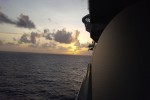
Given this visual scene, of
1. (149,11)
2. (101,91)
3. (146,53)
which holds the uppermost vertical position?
(149,11)

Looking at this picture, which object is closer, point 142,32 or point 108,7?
point 142,32

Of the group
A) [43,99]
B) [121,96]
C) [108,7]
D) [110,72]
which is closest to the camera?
[121,96]

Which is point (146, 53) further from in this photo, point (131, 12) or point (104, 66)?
point (104, 66)

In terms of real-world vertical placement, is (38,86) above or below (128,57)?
below

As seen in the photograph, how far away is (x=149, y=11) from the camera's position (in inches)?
180

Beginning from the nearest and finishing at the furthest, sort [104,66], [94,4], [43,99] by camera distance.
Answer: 1. [104,66]
2. [94,4]
3. [43,99]

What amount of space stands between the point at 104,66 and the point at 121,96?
1643 millimetres

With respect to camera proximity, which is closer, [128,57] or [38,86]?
[128,57]

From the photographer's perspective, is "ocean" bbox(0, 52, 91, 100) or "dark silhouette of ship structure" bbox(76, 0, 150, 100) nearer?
"dark silhouette of ship structure" bbox(76, 0, 150, 100)

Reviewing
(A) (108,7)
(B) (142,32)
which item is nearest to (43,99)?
(A) (108,7)

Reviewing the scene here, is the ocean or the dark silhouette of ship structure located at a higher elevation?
the dark silhouette of ship structure

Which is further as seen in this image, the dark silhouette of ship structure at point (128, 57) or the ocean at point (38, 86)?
the ocean at point (38, 86)

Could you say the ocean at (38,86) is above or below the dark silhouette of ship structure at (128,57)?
below

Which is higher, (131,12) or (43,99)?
(131,12)
